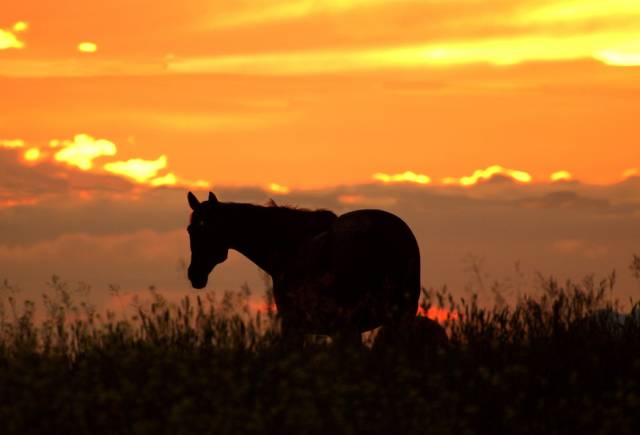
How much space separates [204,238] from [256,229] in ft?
2.42

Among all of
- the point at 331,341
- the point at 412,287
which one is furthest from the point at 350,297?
the point at 331,341

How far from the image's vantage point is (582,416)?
31.3 ft

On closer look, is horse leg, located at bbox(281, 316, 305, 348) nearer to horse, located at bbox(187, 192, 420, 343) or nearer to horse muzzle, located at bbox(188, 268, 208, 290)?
horse, located at bbox(187, 192, 420, 343)

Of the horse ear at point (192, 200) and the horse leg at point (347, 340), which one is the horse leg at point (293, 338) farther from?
the horse ear at point (192, 200)

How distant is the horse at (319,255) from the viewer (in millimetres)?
14617

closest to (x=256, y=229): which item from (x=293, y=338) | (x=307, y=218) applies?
(x=307, y=218)

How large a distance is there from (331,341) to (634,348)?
3160mm

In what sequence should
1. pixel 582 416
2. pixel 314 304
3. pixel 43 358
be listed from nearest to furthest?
pixel 582 416
pixel 43 358
pixel 314 304

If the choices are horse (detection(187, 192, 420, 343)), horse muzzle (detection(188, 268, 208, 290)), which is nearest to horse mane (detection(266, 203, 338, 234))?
horse (detection(187, 192, 420, 343))

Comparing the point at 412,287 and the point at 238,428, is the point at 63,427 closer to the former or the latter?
the point at 238,428

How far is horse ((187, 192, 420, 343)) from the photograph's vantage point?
48.0ft

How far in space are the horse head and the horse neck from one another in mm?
158

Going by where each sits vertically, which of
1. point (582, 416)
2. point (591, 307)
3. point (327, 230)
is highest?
point (327, 230)

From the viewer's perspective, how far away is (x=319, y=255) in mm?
15023
